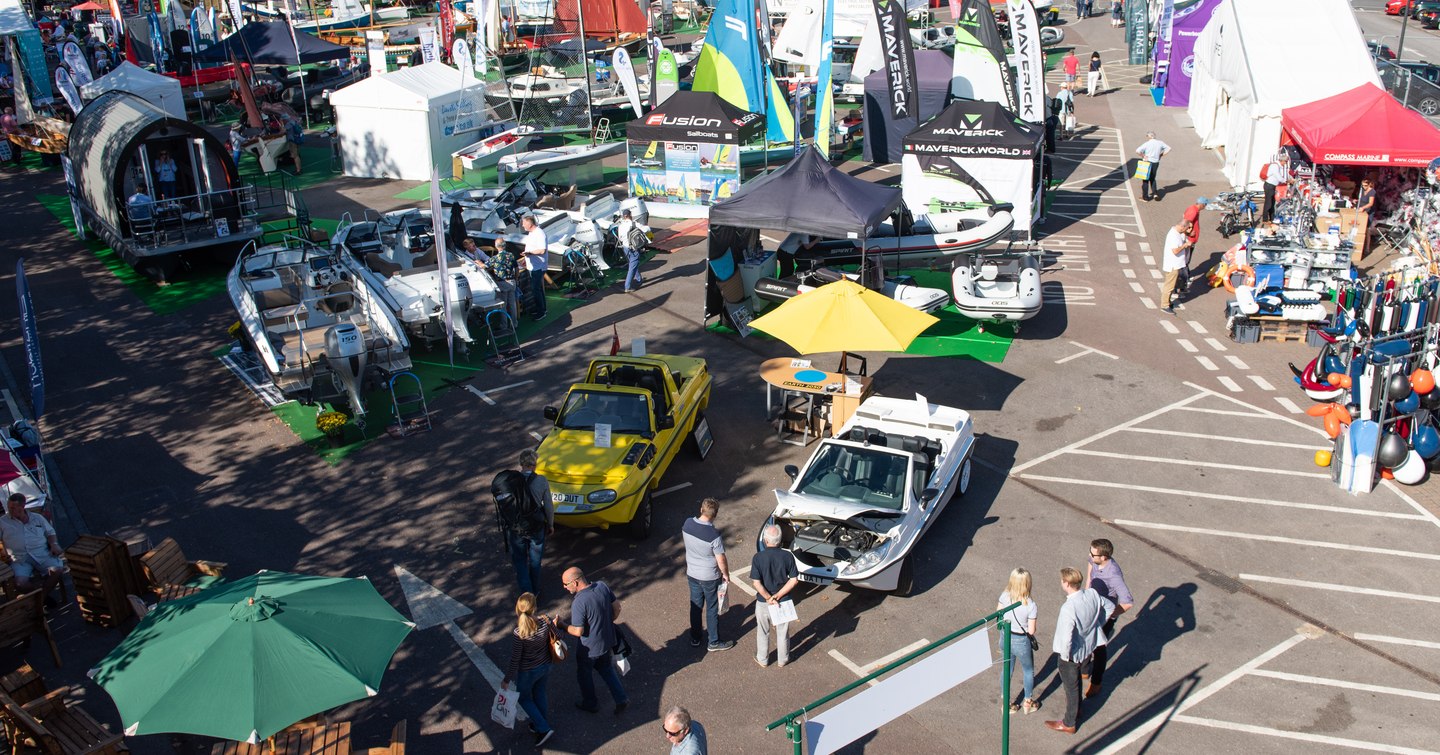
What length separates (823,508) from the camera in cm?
1070

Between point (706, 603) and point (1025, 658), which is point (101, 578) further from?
point (1025, 658)

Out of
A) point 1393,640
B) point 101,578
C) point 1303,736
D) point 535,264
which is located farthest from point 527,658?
point 535,264

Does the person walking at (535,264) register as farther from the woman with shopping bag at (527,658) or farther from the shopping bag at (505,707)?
the shopping bag at (505,707)

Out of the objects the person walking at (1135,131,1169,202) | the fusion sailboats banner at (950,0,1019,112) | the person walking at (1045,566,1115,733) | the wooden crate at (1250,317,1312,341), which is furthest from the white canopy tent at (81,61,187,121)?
the person walking at (1045,566,1115,733)

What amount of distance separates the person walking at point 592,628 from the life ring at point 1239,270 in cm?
1242

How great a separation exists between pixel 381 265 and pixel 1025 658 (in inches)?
521

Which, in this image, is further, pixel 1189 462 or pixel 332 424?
pixel 332 424

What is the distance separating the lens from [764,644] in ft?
31.8

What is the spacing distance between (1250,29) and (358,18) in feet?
128

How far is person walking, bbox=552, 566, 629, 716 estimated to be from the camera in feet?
28.7

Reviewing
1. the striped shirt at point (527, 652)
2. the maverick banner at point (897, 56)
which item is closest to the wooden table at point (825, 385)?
the striped shirt at point (527, 652)

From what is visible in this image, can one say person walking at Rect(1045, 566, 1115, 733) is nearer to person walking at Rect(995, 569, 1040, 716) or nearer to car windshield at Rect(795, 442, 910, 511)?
person walking at Rect(995, 569, 1040, 716)

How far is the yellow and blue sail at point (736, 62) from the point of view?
26.0m

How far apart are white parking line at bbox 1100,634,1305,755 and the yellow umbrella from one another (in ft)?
16.6
